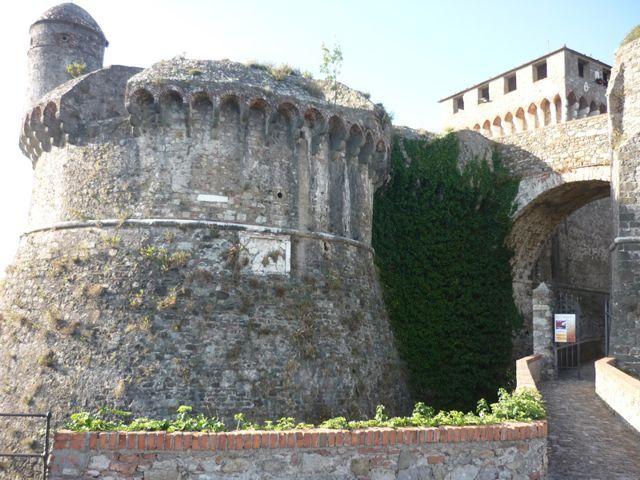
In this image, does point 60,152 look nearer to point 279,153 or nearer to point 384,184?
point 279,153

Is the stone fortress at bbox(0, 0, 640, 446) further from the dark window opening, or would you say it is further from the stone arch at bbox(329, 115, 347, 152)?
the dark window opening

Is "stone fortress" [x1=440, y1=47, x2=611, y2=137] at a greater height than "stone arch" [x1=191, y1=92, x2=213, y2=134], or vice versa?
"stone fortress" [x1=440, y1=47, x2=611, y2=137]

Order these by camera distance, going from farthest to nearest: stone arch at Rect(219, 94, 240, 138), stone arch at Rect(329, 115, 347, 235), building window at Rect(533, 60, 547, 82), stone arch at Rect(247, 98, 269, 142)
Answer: building window at Rect(533, 60, 547, 82)
stone arch at Rect(329, 115, 347, 235)
stone arch at Rect(247, 98, 269, 142)
stone arch at Rect(219, 94, 240, 138)

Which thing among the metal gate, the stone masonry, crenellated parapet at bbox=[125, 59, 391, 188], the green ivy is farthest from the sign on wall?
crenellated parapet at bbox=[125, 59, 391, 188]

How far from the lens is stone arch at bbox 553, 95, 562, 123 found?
2972 cm

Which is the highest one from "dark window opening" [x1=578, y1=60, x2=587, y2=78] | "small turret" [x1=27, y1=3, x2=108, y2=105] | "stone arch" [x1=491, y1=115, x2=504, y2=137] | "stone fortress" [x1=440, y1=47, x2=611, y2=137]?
"dark window opening" [x1=578, y1=60, x2=587, y2=78]

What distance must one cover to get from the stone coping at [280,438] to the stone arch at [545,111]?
26.0 meters

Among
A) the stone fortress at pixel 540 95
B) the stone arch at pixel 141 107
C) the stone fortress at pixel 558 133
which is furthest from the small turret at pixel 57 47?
the stone fortress at pixel 540 95

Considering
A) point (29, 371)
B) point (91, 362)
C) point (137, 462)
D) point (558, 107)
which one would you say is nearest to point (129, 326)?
point (91, 362)

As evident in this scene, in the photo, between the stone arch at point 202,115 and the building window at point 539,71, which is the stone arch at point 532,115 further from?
the stone arch at point 202,115

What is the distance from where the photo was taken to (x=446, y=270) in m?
18.4

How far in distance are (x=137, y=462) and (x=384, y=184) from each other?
12.4 metres

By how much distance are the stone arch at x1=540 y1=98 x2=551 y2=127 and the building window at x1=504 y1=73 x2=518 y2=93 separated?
7.58 ft

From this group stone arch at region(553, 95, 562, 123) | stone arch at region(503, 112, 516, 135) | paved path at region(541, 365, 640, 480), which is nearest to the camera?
paved path at region(541, 365, 640, 480)
